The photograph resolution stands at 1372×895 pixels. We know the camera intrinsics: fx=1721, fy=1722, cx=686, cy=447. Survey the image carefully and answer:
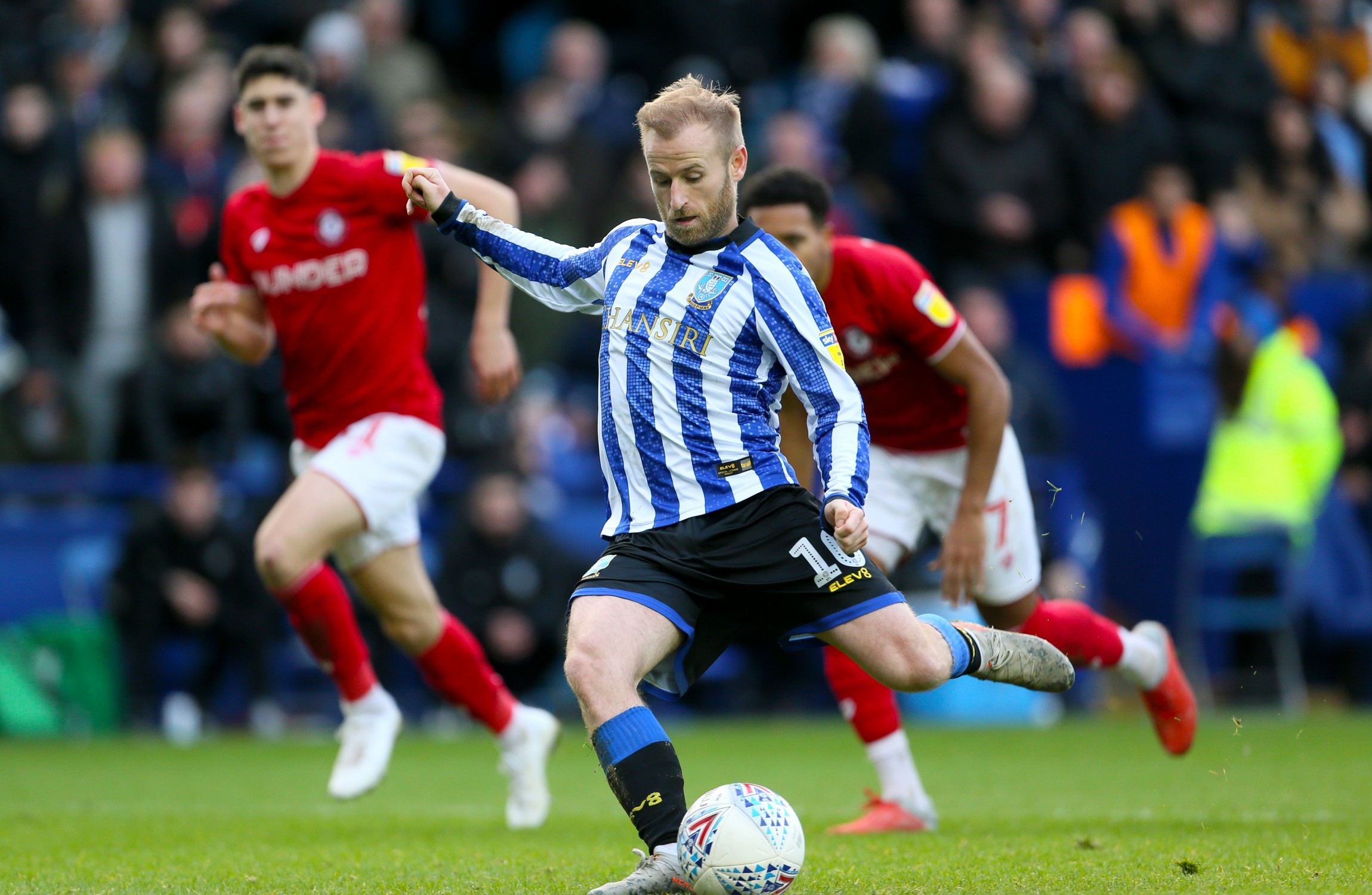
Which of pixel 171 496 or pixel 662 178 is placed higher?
pixel 662 178

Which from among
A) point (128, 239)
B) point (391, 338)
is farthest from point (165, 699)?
point (391, 338)

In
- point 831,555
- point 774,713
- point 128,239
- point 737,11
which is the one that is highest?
point 737,11

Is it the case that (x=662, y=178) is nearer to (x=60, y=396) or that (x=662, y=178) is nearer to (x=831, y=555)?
(x=831, y=555)

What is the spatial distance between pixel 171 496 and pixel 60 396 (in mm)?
1231

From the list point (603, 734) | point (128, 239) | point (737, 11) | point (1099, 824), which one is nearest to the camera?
point (603, 734)

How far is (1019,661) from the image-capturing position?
5.00m

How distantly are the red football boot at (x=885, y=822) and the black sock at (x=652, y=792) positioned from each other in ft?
5.85

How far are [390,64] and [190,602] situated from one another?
512 centimetres

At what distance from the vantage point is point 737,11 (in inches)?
599

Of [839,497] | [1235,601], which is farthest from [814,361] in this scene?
[1235,601]

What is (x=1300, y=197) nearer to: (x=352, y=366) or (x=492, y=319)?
(x=492, y=319)

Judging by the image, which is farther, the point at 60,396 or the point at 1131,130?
the point at 1131,130

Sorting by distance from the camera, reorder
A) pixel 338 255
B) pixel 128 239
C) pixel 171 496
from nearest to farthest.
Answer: pixel 338 255 → pixel 171 496 → pixel 128 239

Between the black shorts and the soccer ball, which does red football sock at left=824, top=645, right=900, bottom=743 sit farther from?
the soccer ball
